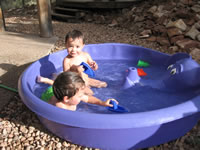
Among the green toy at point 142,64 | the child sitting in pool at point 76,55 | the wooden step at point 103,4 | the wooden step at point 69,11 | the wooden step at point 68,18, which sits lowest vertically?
the wooden step at point 68,18

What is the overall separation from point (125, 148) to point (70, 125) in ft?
1.66

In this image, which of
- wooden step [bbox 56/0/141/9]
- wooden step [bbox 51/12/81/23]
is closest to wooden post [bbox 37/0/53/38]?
wooden step [bbox 51/12/81/23]

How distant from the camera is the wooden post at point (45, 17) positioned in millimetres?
4023

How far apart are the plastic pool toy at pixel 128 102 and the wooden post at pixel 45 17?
4.49 ft

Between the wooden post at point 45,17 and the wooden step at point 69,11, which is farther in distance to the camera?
the wooden step at point 69,11

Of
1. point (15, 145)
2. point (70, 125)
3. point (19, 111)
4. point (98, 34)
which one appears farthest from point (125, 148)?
point (98, 34)

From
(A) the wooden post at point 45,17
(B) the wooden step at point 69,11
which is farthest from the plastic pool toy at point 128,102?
(B) the wooden step at point 69,11

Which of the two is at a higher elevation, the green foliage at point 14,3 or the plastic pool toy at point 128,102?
the plastic pool toy at point 128,102

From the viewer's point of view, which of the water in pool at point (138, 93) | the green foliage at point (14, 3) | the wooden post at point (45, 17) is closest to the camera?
the water in pool at point (138, 93)

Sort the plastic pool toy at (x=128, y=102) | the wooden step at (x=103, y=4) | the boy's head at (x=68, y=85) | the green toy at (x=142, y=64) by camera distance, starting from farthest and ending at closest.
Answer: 1. the wooden step at (x=103, y=4)
2. the green toy at (x=142, y=64)
3. the boy's head at (x=68, y=85)
4. the plastic pool toy at (x=128, y=102)

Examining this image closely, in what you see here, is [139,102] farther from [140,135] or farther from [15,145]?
[15,145]

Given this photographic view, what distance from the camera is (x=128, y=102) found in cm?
238

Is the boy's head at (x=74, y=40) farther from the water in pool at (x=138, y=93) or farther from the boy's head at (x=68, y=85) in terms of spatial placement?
the boy's head at (x=68, y=85)

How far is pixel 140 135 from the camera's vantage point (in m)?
1.60
